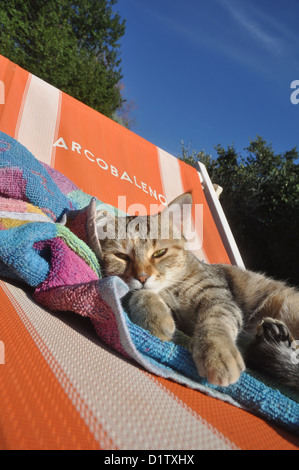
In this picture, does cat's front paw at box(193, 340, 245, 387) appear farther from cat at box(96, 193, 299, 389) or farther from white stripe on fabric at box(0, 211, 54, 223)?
white stripe on fabric at box(0, 211, 54, 223)

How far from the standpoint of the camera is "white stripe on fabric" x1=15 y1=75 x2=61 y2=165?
1731mm

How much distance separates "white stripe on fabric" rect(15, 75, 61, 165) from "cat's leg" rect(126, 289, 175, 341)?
1115 mm

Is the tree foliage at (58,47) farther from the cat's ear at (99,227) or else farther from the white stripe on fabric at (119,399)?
the white stripe on fabric at (119,399)

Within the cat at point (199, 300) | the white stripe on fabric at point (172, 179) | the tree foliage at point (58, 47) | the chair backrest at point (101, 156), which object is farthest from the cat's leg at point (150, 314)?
the tree foliage at point (58, 47)

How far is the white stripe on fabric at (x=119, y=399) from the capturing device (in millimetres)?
322

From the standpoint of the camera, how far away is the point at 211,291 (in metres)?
1.04

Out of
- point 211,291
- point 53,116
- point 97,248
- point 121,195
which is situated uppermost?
point 53,116

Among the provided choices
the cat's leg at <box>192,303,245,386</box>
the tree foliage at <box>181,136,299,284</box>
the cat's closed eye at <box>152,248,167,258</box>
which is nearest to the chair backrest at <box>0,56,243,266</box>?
the cat's closed eye at <box>152,248,167,258</box>

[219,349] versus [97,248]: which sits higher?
[97,248]

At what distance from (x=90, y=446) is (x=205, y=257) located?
1.76 meters

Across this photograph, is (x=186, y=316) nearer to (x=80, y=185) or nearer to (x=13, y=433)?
(x=13, y=433)

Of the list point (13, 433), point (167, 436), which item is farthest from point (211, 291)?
point (13, 433)

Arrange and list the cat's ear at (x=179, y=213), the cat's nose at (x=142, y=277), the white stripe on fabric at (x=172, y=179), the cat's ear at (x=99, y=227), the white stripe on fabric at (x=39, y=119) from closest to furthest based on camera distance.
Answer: the cat's ear at (x=99, y=227), the cat's nose at (x=142, y=277), the cat's ear at (x=179, y=213), the white stripe on fabric at (x=39, y=119), the white stripe on fabric at (x=172, y=179)

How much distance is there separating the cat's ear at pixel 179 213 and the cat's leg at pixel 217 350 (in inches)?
22.0
